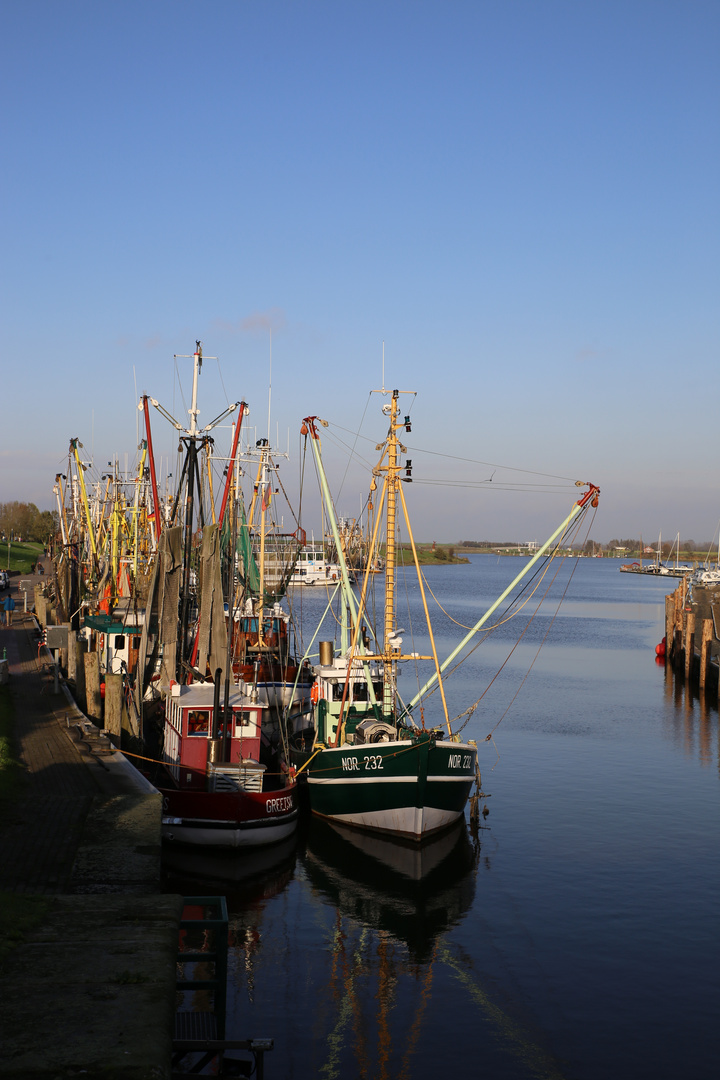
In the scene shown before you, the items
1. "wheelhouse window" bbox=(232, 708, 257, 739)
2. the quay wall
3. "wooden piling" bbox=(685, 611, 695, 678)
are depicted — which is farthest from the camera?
"wooden piling" bbox=(685, 611, 695, 678)

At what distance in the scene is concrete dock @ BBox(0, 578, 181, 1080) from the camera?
8812 mm

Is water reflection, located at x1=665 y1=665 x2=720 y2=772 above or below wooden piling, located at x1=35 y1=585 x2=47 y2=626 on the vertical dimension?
below

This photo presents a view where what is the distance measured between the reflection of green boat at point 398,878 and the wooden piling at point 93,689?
10.3m

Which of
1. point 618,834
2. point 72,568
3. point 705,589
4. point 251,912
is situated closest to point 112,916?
point 251,912

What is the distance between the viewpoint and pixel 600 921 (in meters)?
22.3

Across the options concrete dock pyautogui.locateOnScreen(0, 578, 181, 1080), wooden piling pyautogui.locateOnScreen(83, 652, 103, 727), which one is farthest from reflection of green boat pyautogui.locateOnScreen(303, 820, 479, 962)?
wooden piling pyautogui.locateOnScreen(83, 652, 103, 727)

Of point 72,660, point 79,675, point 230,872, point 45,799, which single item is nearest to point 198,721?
point 230,872

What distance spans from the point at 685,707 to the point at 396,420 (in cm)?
3264

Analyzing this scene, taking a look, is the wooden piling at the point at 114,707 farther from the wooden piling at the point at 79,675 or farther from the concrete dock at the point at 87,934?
the wooden piling at the point at 79,675

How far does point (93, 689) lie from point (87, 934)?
25521mm

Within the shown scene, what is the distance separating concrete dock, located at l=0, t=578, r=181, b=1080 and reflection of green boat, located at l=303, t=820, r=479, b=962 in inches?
257

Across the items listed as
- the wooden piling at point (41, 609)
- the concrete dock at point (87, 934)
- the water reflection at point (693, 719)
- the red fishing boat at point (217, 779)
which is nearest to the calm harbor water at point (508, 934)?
the red fishing boat at point (217, 779)

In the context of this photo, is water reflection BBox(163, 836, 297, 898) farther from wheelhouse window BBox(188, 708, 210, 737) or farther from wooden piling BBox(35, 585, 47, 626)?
wooden piling BBox(35, 585, 47, 626)

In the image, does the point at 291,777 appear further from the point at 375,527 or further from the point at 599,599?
the point at 599,599
